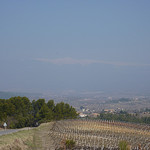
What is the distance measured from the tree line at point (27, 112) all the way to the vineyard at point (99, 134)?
6.84m

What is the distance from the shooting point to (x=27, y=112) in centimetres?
4344

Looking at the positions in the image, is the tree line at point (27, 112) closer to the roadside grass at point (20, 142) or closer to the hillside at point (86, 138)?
the hillside at point (86, 138)

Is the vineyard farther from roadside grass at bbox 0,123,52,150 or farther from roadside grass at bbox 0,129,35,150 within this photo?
roadside grass at bbox 0,129,35,150

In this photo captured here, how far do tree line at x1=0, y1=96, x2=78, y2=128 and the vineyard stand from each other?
6.84 metres

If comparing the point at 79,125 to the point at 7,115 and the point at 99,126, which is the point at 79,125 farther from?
the point at 7,115

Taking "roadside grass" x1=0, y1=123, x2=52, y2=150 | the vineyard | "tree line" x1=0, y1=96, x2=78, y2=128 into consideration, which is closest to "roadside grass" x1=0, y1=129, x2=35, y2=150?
"roadside grass" x1=0, y1=123, x2=52, y2=150

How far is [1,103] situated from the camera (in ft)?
130

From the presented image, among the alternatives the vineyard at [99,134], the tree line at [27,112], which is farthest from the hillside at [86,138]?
the tree line at [27,112]

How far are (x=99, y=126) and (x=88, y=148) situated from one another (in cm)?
1229

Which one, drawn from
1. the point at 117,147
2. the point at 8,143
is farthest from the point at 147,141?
the point at 8,143

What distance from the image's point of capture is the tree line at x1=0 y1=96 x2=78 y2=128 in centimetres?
3919

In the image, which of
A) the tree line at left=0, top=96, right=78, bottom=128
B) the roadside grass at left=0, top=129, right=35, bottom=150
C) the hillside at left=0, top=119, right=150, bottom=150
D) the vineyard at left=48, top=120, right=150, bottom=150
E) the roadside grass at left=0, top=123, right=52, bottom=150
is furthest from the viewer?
the tree line at left=0, top=96, right=78, bottom=128

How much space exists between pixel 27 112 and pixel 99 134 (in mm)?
18128

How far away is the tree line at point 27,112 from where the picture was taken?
129 feet
